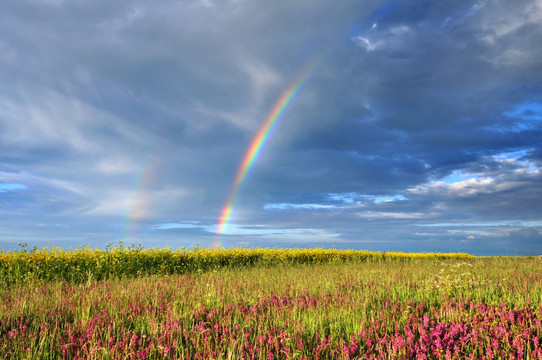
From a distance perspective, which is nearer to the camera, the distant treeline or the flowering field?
the flowering field

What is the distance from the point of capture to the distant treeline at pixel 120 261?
36.3 feet

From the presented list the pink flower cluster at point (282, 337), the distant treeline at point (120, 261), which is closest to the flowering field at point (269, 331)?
the pink flower cluster at point (282, 337)

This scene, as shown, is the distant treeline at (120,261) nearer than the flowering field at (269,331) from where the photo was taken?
No

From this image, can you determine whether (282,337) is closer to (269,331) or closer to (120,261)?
(269,331)

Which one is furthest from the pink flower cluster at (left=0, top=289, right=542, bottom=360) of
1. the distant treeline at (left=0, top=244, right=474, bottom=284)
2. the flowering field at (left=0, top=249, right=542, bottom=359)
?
the distant treeline at (left=0, top=244, right=474, bottom=284)

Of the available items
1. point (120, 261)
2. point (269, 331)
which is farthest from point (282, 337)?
point (120, 261)

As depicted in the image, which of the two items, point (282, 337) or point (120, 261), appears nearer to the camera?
point (282, 337)

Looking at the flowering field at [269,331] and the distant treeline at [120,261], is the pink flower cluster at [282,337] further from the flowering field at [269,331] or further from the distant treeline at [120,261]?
the distant treeline at [120,261]

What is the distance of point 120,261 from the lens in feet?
41.5

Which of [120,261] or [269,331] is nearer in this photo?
[269,331]

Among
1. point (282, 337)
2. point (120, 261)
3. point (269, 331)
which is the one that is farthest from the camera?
point (120, 261)

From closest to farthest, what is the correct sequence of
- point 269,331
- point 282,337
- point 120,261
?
point 282,337 → point 269,331 → point 120,261

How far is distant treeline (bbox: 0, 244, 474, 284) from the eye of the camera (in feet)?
36.3

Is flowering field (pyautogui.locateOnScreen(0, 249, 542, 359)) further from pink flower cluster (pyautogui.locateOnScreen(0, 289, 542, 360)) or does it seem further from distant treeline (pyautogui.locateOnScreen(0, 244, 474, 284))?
distant treeline (pyautogui.locateOnScreen(0, 244, 474, 284))
